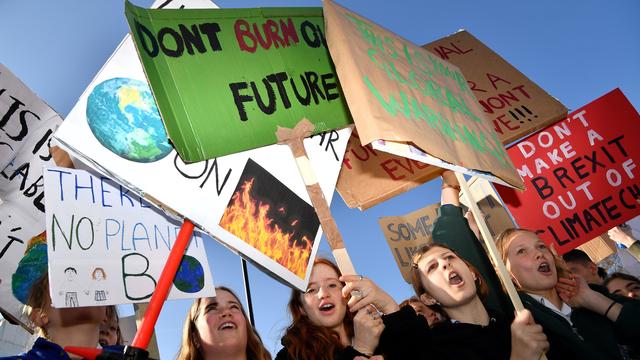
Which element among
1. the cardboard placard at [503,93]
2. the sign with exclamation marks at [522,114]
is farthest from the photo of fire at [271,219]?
the sign with exclamation marks at [522,114]

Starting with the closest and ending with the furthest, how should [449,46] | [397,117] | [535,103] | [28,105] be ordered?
1. [397,117]
2. [28,105]
3. [535,103]
4. [449,46]

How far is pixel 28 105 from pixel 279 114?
145 cm

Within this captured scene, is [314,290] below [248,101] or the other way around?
below

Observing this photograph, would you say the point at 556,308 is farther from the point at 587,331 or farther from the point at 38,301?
the point at 38,301

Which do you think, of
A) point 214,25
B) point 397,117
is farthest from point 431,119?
point 214,25

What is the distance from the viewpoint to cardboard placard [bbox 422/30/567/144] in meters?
3.13

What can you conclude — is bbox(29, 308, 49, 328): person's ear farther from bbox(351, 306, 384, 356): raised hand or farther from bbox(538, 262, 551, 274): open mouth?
bbox(538, 262, 551, 274): open mouth

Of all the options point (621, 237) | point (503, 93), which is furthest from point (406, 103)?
point (621, 237)

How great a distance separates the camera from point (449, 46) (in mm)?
3580

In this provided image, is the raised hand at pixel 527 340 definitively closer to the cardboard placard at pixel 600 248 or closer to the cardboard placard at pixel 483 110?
the cardboard placard at pixel 483 110

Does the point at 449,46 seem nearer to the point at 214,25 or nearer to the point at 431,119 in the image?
the point at 431,119

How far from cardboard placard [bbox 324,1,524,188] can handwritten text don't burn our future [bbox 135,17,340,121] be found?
183mm

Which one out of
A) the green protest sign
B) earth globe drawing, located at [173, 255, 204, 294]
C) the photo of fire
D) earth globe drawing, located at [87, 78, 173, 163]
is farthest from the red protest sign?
earth globe drawing, located at [87, 78, 173, 163]

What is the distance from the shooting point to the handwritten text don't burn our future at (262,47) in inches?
63.6
